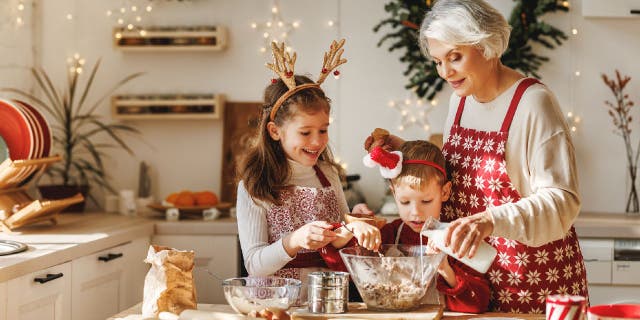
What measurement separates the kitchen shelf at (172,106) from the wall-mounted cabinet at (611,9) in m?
1.89

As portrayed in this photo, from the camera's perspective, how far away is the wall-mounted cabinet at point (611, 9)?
12.9 feet

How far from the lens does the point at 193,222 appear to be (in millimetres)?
3650

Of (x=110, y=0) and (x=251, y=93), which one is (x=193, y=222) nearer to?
(x=251, y=93)

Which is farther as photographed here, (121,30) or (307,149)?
(121,30)

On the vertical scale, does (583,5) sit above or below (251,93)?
above

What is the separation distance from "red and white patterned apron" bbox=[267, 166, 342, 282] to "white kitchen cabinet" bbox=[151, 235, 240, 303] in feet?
4.22

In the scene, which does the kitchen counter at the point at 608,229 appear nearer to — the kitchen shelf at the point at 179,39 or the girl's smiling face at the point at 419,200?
the girl's smiling face at the point at 419,200

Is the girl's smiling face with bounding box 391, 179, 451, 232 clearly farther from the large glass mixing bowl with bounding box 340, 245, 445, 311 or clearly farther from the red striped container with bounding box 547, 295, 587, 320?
the red striped container with bounding box 547, 295, 587, 320

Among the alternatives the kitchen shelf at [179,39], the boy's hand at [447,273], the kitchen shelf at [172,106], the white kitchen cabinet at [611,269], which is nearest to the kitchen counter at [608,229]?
the white kitchen cabinet at [611,269]

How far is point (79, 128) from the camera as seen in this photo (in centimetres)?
424

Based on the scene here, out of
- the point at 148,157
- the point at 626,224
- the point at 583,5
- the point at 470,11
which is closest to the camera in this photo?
the point at 470,11

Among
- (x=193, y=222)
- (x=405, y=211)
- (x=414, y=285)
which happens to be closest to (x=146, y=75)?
(x=193, y=222)

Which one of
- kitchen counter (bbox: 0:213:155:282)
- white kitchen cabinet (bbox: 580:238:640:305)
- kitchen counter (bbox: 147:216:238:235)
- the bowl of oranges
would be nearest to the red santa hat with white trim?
kitchen counter (bbox: 0:213:155:282)

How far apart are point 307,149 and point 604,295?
1935 millimetres
